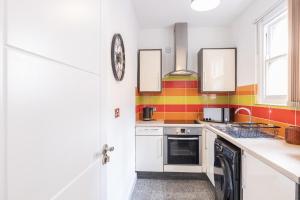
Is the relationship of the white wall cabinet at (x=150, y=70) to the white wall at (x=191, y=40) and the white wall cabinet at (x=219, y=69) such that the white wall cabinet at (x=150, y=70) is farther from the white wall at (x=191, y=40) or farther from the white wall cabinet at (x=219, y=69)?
the white wall cabinet at (x=219, y=69)

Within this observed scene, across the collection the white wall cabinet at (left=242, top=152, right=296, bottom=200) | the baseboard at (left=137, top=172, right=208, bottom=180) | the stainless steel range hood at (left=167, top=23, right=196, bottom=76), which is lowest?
the baseboard at (left=137, top=172, right=208, bottom=180)

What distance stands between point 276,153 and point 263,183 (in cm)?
21

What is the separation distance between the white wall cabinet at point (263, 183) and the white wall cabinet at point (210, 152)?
0.91 m

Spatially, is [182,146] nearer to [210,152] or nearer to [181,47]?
[210,152]

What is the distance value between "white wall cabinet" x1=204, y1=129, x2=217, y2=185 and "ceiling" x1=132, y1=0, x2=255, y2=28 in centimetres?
168

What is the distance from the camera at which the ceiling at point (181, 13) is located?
2613mm

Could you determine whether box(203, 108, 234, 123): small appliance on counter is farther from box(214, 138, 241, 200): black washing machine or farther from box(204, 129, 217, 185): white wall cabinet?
box(214, 138, 241, 200): black washing machine

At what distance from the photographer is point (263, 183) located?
1337 millimetres

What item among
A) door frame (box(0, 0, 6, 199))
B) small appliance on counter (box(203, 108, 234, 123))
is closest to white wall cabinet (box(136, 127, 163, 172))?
small appliance on counter (box(203, 108, 234, 123))

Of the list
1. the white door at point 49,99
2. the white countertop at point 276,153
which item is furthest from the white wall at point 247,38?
the white door at point 49,99

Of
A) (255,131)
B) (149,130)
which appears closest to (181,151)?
(149,130)

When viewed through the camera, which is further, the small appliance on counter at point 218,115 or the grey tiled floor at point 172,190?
the small appliance on counter at point 218,115

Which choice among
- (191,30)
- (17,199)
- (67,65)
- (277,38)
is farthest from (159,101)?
(17,199)

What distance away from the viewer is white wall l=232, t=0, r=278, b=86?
247 centimetres
